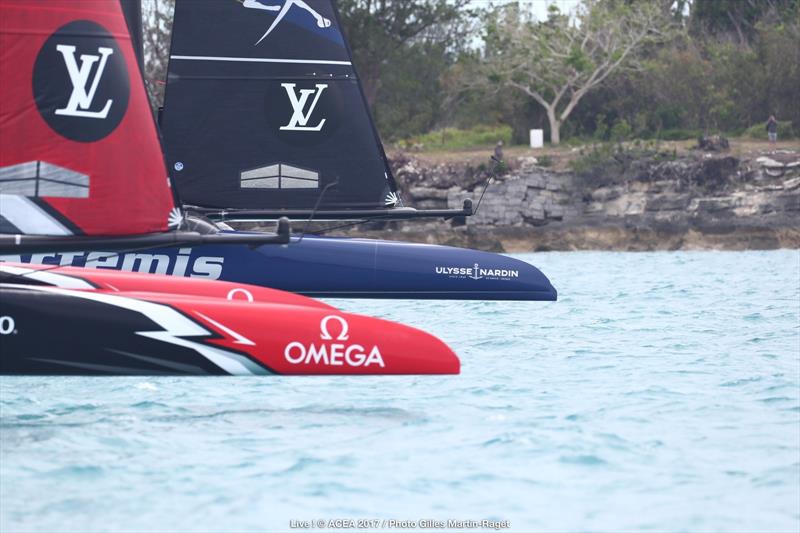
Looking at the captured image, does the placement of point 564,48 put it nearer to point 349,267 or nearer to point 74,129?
point 349,267

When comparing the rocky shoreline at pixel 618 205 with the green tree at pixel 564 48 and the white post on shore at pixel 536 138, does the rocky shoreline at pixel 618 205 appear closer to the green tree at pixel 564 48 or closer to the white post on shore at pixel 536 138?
the white post on shore at pixel 536 138

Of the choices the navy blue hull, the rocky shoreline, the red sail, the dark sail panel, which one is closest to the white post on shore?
the rocky shoreline

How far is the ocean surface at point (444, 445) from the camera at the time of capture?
5762mm

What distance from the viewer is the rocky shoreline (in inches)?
1182

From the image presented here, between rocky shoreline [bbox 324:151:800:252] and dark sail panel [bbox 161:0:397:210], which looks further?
rocky shoreline [bbox 324:151:800:252]

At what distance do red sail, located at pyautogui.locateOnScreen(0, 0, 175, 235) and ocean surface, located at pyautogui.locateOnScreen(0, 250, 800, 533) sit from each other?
51.7 inches

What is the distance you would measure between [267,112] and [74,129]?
14.5ft

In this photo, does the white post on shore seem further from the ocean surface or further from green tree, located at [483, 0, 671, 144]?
the ocean surface

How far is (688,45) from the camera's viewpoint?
133 feet

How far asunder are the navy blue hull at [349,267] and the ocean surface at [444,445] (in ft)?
2.74

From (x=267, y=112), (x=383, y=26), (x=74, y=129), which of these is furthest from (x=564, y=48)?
(x=74, y=129)

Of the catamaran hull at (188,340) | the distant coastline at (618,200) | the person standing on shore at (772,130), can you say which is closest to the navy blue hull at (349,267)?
the catamaran hull at (188,340)

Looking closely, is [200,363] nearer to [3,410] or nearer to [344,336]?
[344,336]

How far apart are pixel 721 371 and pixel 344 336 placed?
3.38m
